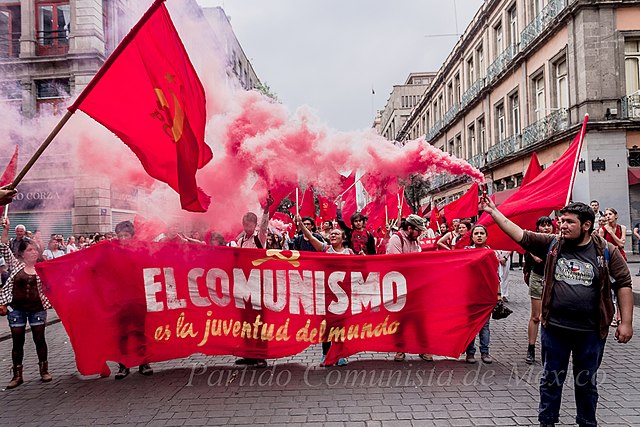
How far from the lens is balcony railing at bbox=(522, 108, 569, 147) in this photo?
65.4 ft

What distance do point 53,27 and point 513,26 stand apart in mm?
22178

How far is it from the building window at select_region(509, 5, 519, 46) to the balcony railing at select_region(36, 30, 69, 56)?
21167mm

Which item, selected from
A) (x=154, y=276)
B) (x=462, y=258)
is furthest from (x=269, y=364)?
(x=462, y=258)

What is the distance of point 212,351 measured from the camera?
216 inches

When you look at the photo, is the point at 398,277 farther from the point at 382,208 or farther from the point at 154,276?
the point at 382,208

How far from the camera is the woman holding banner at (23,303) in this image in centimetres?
548

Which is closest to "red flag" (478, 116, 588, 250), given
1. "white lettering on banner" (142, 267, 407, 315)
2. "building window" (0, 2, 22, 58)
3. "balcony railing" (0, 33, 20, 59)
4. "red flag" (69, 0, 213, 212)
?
"white lettering on banner" (142, 267, 407, 315)

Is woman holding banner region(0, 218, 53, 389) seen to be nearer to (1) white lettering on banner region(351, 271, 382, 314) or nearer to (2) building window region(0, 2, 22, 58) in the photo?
(1) white lettering on banner region(351, 271, 382, 314)

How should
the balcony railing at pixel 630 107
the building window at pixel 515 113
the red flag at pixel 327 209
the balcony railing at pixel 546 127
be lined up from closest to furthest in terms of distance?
the red flag at pixel 327 209
the balcony railing at pixel 630 107
the balcony railing at pixel 546 127
the building window at pixel 515 113

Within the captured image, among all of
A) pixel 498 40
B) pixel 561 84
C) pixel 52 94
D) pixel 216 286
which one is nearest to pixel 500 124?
pixel 498 40

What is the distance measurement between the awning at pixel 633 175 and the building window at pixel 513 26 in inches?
386

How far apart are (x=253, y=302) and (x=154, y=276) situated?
1139 millimetres

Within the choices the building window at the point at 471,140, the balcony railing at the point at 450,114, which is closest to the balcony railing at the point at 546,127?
the building window at the point at 471,140

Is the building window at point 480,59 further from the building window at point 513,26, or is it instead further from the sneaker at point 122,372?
the sneaker at point 122,372
